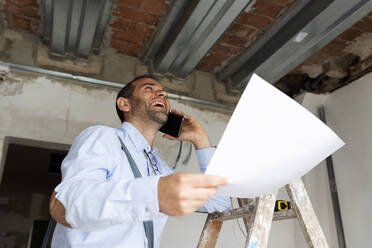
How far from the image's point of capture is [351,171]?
2.38m

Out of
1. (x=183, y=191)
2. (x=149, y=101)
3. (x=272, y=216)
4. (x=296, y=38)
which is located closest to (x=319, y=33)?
(x=296, y=38)

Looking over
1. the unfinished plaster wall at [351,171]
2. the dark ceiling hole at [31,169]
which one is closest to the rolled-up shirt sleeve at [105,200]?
the unfinished plaster wall at [351,171]

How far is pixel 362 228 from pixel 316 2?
145 centimetres

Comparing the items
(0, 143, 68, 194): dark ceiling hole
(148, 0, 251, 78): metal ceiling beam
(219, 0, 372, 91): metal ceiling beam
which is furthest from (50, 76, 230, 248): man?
(0, 143, 68, 194): dark ceiling hole

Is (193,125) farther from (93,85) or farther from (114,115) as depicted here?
(93,85)

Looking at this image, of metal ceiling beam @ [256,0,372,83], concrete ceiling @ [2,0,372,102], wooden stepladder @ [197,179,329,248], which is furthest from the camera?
concrete ceiling @ [2,0,372,102]

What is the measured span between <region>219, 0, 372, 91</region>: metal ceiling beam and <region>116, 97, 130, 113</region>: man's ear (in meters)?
1.00

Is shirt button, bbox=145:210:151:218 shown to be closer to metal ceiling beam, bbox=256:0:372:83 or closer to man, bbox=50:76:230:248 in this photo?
man, bbox=50:76:230:248

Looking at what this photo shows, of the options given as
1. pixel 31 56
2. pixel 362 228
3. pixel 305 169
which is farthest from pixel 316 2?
pixel 31 56

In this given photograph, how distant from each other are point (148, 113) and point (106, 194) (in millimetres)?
909

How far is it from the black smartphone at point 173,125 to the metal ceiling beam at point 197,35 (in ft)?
1.71

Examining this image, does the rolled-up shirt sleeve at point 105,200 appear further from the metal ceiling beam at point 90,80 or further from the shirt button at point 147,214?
the metal ceiling beam at point 90,80

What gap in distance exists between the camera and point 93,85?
240 centimetres

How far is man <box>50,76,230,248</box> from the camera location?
0.79m
